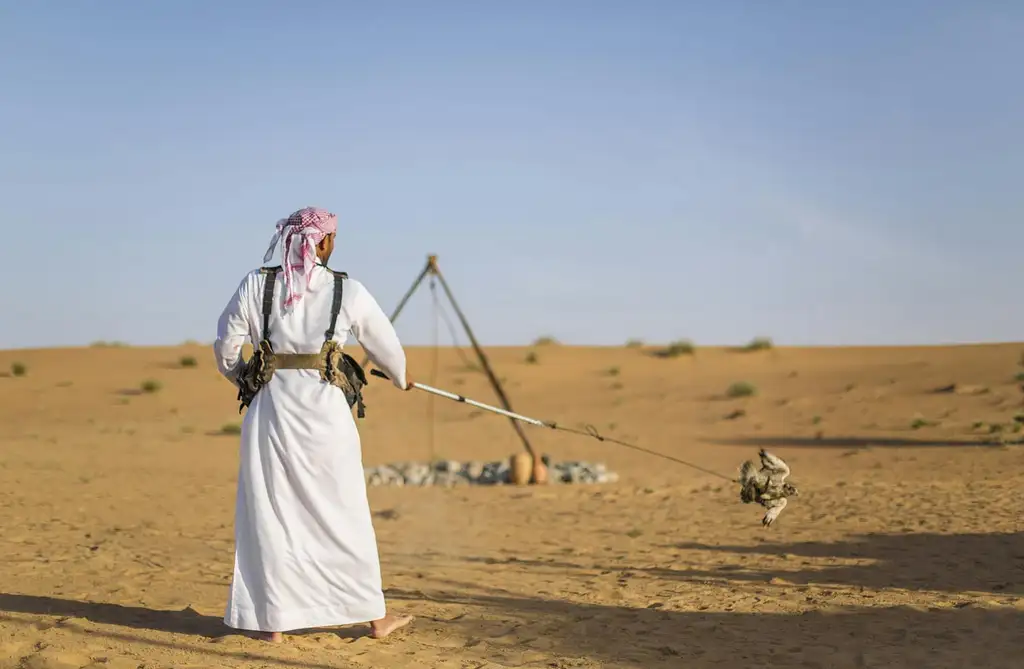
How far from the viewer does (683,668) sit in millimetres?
5672

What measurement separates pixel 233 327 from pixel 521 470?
34.0 ft

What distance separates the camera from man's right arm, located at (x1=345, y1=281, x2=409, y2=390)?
579cm

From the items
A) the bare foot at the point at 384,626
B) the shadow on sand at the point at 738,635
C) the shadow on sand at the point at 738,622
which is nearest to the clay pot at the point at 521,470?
the shadow on sand at the point at 738,622

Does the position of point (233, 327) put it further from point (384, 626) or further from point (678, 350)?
point (678, 350)

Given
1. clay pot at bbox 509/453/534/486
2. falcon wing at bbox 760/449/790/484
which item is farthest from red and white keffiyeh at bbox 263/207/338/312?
clay pot at bbox 509/453/534/486

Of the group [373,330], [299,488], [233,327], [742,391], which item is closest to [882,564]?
[373,330]

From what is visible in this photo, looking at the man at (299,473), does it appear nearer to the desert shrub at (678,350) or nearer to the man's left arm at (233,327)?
the man's left arm at (233,327)

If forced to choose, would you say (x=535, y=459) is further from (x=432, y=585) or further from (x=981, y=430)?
(x=981, y=430)

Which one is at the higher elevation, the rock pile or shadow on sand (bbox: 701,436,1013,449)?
shadow on sand (bbox: 701,436,1013,449)

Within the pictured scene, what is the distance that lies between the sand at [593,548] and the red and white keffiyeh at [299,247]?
1.85 meters

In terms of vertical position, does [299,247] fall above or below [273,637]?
above

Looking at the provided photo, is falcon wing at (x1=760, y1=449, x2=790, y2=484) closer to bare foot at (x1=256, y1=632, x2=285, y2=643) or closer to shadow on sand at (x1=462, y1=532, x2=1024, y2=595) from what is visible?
shadow on sand at (x1=462, y1=532, x2=1024, y2=595)

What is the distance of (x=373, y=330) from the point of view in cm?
584

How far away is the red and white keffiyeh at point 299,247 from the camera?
5.71 meters
